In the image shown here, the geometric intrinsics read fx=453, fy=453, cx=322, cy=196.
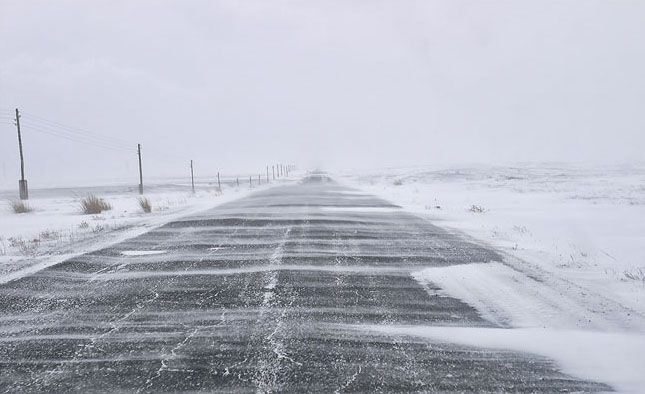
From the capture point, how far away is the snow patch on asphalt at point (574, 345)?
Result: 2.99m

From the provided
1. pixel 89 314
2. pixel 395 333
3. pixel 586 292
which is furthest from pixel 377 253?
pixel 89 314

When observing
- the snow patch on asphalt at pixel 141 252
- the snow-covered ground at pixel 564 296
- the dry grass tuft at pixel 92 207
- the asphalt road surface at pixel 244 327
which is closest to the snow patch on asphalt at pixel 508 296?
the snow-covered ground at pixel 564 296

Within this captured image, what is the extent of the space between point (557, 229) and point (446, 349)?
27.3 feet

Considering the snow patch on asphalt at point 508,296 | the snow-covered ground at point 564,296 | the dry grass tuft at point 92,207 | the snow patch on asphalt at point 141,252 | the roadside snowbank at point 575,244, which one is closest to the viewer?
the snow-covered ground at point 564,296

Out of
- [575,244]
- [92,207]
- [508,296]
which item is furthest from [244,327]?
[92,207]

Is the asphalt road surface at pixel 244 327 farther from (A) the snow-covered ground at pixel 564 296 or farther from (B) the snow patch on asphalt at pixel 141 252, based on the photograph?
(A) the snow-covered ground at pixel 564 296

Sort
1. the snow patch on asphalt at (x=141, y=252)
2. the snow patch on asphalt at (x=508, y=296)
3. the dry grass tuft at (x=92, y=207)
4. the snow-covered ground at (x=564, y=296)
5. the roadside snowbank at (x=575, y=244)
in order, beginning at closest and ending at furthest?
the snow-covered ground at (x=564, y=296), the snow patch on asphalt at (x=508, y=296), the roadside snowbank at (x=575, y=244), the snow patch on asphalt at (x=141, y=252), the dry grass tuft at (x=92, y=207)

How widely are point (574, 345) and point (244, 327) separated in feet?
Answer: 8.56

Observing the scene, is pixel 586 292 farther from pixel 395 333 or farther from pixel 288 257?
pixel 288 257

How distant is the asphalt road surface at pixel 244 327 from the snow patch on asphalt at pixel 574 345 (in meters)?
0.13

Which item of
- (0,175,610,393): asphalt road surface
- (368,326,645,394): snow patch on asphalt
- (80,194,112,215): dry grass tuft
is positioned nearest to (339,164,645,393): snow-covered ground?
(368,326,645,394): snow patch on asphalt

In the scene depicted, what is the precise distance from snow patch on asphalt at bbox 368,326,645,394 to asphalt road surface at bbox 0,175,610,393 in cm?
13

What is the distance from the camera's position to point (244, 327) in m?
3.79

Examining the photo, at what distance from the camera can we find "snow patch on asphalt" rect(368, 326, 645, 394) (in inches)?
118
